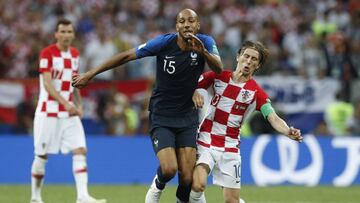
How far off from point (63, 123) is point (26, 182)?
14.3ft

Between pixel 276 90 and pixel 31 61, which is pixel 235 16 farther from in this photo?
pixel 31 61

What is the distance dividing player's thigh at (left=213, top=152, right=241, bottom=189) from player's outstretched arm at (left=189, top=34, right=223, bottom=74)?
1044mm

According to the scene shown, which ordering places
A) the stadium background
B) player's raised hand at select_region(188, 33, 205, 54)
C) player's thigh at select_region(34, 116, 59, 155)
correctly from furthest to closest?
the stadium background
player's thigh at select_region(34, 116, 59, 155)
player's raised hand at select_region(188, 33, 205, 54)

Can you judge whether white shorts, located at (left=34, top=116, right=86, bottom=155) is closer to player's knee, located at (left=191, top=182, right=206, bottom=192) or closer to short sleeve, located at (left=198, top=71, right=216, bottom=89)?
short sleeve, located at (left=198, top=71, right=216, bottom=89)

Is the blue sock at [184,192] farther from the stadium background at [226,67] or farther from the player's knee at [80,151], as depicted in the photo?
the stadium background at [226,67]

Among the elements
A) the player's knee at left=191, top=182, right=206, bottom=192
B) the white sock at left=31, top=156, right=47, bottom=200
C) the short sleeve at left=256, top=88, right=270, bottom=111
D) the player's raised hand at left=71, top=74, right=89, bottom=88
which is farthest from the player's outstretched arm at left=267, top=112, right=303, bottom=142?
the white sock at left=31, top=156, right=47, bottom=200

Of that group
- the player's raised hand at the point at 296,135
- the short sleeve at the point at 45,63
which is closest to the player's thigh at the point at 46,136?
the short sleeve at the point at 45,63

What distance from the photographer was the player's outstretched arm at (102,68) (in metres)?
10.3

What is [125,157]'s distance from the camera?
1800 centimetres

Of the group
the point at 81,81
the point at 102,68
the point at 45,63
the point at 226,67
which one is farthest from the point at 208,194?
the point at 81,81

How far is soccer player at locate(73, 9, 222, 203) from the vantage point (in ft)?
34.5

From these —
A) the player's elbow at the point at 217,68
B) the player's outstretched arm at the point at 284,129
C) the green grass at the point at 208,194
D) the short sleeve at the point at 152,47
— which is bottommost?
the green grass at the point at 208,194

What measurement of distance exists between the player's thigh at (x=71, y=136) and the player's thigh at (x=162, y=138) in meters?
2.84

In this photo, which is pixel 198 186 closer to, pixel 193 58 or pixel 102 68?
pixel 193 58
